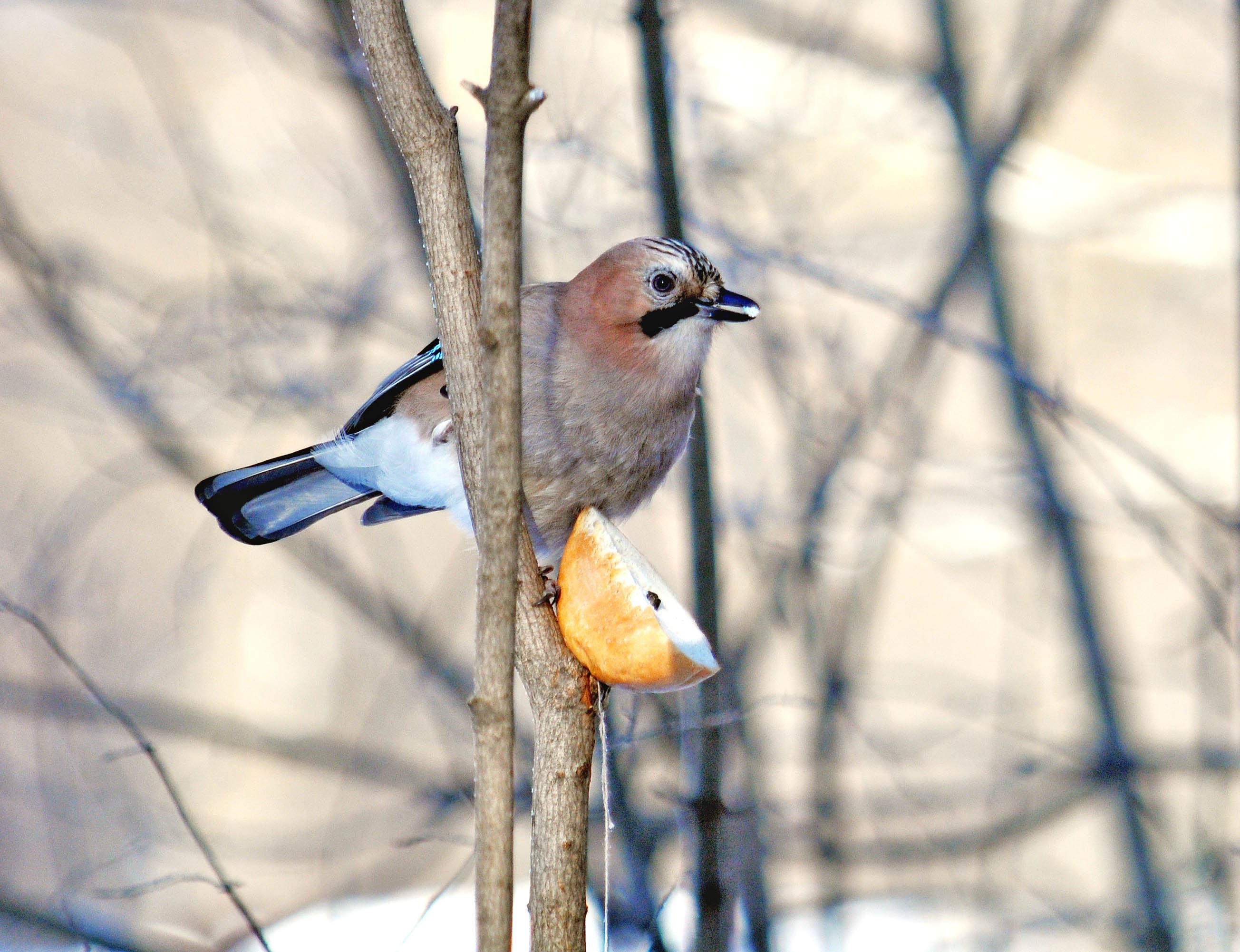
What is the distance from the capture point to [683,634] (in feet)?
5.48

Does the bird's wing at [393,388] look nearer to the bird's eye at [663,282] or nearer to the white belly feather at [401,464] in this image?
the white belly feather at [401,464]

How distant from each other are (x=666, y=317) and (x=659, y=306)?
32 mm

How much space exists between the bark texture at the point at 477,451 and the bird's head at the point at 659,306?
0.86 metres

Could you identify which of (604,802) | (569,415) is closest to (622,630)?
(604,802)

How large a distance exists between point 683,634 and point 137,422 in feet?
8.41

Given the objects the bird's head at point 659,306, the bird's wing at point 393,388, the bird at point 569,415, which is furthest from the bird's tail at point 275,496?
the bird's head at point 659,306

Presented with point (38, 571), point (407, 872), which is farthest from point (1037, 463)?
point (38, 571)

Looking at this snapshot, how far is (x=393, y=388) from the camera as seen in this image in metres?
2.52

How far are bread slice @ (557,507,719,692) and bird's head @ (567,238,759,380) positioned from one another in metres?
0.71

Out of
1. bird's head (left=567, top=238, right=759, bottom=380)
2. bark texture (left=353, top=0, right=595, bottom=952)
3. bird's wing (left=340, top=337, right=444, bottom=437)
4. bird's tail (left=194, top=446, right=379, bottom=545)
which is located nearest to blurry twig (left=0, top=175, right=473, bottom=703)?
bird's tail (left=194, top=446, right=379, bottom=545)

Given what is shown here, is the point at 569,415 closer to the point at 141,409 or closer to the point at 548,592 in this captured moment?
the point at 548,592

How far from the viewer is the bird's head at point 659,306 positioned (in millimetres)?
2303

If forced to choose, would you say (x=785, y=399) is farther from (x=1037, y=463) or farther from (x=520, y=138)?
(x=520, y=138)

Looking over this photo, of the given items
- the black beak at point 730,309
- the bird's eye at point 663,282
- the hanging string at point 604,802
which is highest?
the bird's eye at point 663,282
